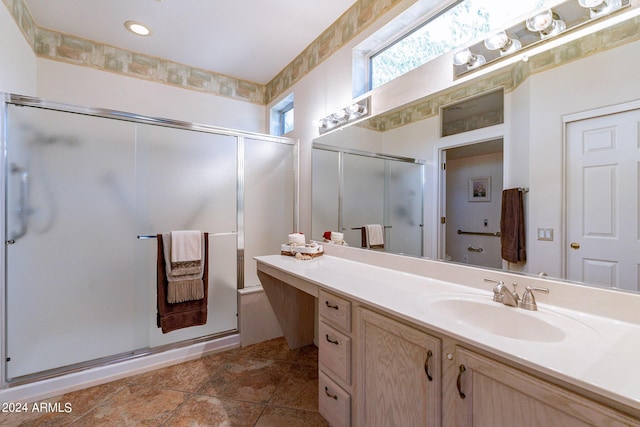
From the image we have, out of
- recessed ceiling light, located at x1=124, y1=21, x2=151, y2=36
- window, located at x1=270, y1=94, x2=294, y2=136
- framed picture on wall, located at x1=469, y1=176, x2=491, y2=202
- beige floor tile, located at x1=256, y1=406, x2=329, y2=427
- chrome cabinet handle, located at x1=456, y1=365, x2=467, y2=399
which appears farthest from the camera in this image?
window, located at x1=270, y1=94, x2=294, y2=136

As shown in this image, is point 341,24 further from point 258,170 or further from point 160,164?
point 160,164

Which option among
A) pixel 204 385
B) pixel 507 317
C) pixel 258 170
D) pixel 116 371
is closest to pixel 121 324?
pixel 116 371

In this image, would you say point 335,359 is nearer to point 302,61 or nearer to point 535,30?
point 535,30

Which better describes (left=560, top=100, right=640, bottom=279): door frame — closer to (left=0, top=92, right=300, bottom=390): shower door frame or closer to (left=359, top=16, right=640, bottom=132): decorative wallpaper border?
(left=359, top=16, right=640, bottom=132): decorative wallpaper border

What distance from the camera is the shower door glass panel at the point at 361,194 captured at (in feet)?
6.35

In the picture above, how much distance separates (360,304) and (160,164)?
1.91m

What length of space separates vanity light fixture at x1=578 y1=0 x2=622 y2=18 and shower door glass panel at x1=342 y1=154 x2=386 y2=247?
1.10 m

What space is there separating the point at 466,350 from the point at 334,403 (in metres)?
0.85

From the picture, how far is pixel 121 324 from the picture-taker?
6.84 feet

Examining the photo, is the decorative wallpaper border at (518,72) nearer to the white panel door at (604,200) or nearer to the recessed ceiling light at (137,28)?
the white panel door at (604,200)

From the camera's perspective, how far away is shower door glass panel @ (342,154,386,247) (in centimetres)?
193

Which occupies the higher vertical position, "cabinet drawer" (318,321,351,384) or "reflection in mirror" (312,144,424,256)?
"reflection in mirror" (312,144,424,256)

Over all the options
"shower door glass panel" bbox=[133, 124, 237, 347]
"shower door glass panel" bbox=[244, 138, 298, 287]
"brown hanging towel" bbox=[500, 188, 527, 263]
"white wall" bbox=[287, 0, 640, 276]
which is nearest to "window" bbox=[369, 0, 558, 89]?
"white wall" bbox=[287, 0, 640, 276]

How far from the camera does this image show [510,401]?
2.50 ft
